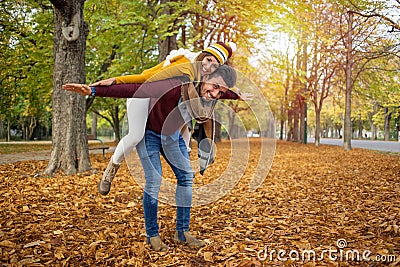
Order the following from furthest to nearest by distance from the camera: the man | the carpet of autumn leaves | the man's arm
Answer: the carpet of autumn leaves → the man → the man's arm

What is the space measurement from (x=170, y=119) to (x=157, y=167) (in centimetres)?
44

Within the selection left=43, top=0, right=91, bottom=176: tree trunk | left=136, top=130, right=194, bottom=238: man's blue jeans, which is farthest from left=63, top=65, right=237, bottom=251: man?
left=43, top=0, right=91, bottom=176: tree trunk

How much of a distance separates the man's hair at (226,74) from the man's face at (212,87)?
34 millimetres

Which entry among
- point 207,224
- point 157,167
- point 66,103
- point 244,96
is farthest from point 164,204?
point 66,103

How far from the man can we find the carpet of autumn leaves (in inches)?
14.4

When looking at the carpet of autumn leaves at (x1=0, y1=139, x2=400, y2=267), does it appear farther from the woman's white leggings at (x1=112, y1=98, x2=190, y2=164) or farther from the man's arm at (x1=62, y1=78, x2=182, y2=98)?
the man's arm at (x1=62, y1=78, x2=182, y2=98)

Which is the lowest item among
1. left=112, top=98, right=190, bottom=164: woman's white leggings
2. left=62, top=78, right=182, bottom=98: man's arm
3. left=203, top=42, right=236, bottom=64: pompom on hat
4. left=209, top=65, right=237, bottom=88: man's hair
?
left=112, top=98, right=190, bottom=164: woman's white leggings

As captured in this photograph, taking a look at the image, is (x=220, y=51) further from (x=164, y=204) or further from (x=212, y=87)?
(x=164, y=204)

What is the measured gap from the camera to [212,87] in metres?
2.91

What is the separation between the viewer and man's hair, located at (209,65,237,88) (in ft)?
9.53

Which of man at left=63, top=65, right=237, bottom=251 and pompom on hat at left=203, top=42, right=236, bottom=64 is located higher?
pompom on hat at left=203, top=42, right=236, bottom=64

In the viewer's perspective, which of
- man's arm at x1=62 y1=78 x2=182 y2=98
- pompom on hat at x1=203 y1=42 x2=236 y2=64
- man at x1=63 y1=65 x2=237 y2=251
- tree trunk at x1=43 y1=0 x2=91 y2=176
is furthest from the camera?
tree trunk at x1=43 y1=0 x2=91 y2=176

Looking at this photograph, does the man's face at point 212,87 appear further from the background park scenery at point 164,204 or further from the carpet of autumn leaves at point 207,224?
the carpet of autumn leaves at point 207,224

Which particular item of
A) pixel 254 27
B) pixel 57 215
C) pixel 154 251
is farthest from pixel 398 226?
pixel 254 27
